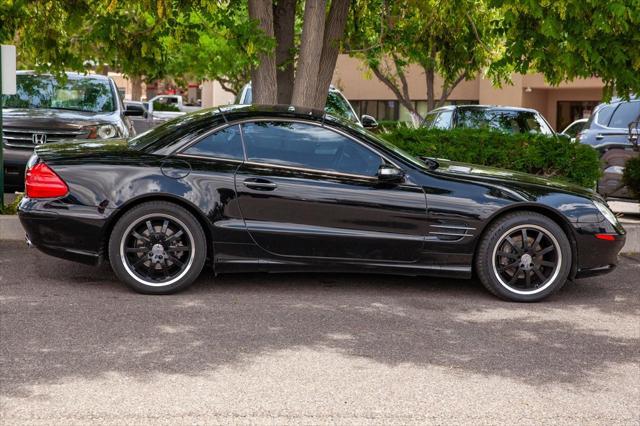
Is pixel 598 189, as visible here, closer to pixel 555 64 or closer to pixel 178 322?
pixel 555 64

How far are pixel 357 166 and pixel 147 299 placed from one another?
6.52ft

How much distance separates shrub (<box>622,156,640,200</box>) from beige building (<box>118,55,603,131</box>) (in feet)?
92.1

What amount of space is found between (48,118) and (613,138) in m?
8.02

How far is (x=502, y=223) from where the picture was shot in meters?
7.95

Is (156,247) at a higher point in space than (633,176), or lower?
lower

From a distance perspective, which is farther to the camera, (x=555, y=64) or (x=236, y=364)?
(x=555, y=64)

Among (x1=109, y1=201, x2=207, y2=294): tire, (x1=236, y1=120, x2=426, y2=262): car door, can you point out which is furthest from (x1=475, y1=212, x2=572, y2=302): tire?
(x1=109, y1=201, x2=207, y2=294): tire

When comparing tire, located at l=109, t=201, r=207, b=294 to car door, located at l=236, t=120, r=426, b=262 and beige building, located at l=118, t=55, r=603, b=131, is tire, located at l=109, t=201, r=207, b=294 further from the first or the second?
beige building, located at l=118, t=55, r=603, b=131

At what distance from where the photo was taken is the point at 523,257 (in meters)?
7.99

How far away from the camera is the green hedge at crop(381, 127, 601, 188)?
433 inches

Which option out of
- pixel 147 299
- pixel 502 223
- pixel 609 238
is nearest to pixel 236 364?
pixel 147 299

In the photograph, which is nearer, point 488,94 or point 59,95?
point 59,95

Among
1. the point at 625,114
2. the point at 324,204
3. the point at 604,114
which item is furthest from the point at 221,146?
the point at 604,114

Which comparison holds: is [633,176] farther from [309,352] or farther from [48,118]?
[48,118]
